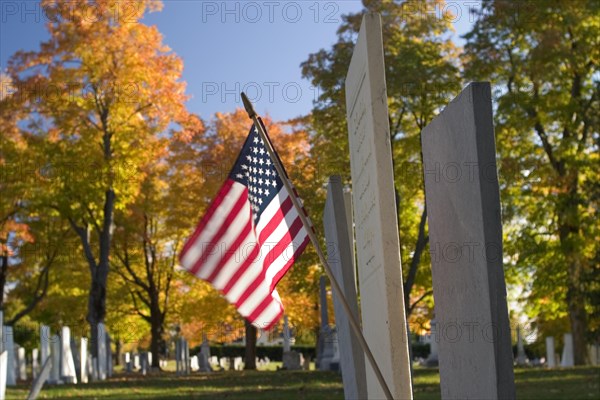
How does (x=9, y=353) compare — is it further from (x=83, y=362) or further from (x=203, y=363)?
(x=203, y=363)

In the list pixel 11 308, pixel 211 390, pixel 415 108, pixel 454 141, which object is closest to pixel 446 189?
pixel 454 141

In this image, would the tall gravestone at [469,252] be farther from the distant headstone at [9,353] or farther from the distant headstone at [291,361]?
the distant headstone at [291,361]

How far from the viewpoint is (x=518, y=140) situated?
25.8m

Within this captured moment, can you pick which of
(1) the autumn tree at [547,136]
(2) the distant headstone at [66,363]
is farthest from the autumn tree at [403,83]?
(2) the distant headstone at [66,363]

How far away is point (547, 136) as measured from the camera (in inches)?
1028

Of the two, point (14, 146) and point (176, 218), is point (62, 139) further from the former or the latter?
point (176, 218)

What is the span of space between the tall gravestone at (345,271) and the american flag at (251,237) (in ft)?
4.07

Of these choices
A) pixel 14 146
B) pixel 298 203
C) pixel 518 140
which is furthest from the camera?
pixel 14 146

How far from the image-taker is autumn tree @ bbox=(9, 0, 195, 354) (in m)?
25.9

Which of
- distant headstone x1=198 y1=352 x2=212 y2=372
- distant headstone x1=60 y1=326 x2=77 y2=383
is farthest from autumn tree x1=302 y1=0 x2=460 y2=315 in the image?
distant headstone x1=198 y1=352 x2=212 y2=372

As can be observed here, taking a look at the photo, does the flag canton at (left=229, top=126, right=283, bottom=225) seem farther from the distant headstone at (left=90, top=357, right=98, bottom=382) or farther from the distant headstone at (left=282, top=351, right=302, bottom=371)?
the distant headstone at (left=282, top=351, right=302, bottom=371)

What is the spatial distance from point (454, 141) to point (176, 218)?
29.6m

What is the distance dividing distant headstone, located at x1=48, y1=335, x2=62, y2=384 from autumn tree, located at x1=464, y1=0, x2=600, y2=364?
41.1 feet

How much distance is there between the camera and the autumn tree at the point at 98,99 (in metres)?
25.9
